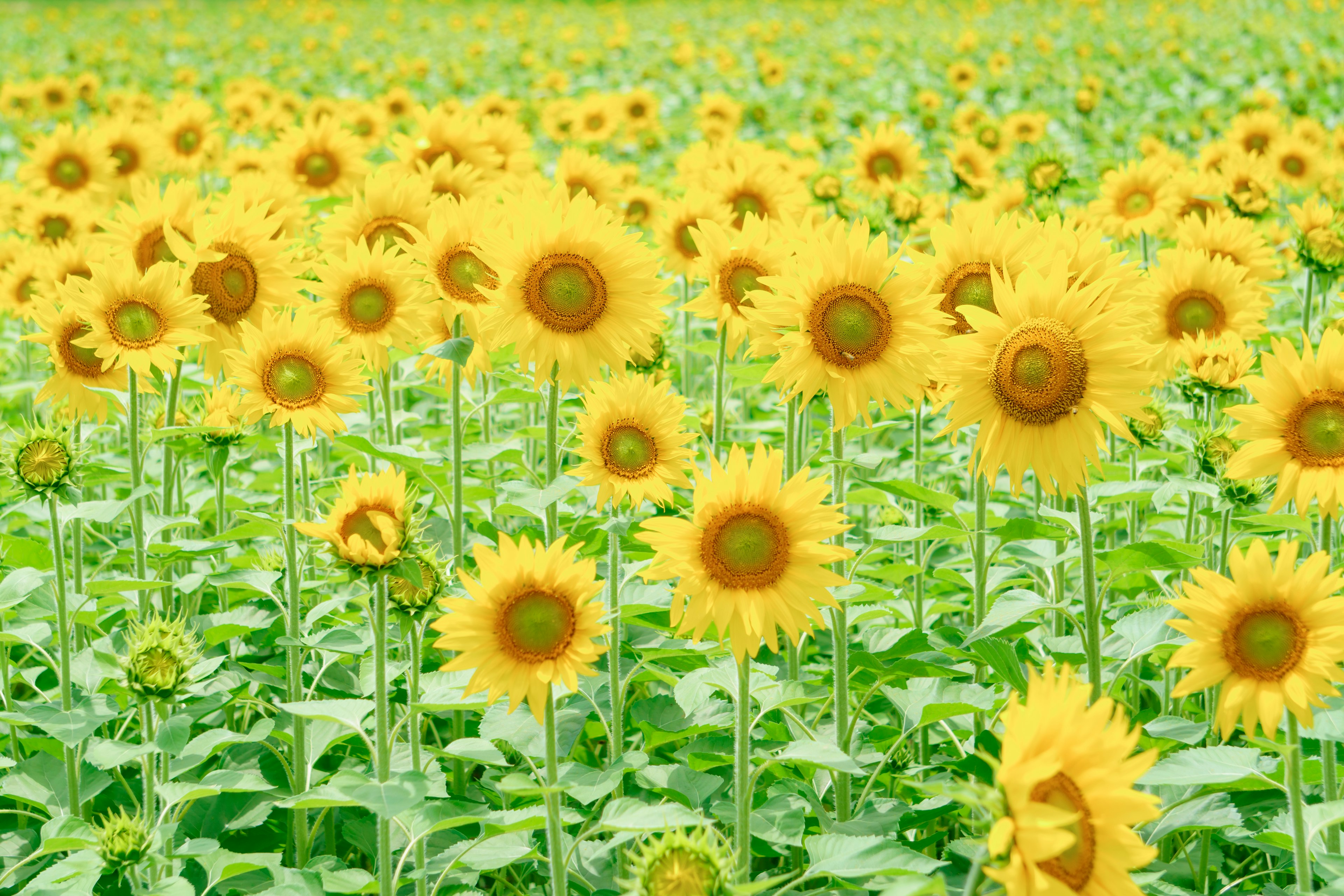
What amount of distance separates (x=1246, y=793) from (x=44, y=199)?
5942mm

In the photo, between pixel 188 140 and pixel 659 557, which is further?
pixel 188 140

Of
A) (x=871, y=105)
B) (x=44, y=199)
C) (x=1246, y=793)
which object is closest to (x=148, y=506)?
(x=44, y=199)

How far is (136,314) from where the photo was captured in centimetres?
310

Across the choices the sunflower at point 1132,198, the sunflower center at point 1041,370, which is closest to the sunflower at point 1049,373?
the sunflower center at point 1041,370

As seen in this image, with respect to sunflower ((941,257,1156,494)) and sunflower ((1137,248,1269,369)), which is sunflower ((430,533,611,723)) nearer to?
sunflower ((941,257,1156,494))

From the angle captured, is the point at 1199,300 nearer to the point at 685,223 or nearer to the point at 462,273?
the point at 685,223

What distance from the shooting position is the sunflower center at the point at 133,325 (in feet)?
10.1

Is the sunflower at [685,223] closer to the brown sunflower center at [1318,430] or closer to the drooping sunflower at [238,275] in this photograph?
the drooping sunflower at [238,275]

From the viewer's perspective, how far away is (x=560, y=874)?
2.30 m

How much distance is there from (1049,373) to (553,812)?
4.31 ft

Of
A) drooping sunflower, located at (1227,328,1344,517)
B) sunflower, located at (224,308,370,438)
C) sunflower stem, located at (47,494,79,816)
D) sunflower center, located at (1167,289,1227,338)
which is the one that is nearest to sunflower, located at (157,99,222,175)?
sunflower, located at (224,308,370,438)

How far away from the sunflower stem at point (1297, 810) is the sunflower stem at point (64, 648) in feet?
9.01

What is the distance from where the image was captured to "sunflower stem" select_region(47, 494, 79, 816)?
9.42ft

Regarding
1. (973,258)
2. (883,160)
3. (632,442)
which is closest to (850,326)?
(973,258)
